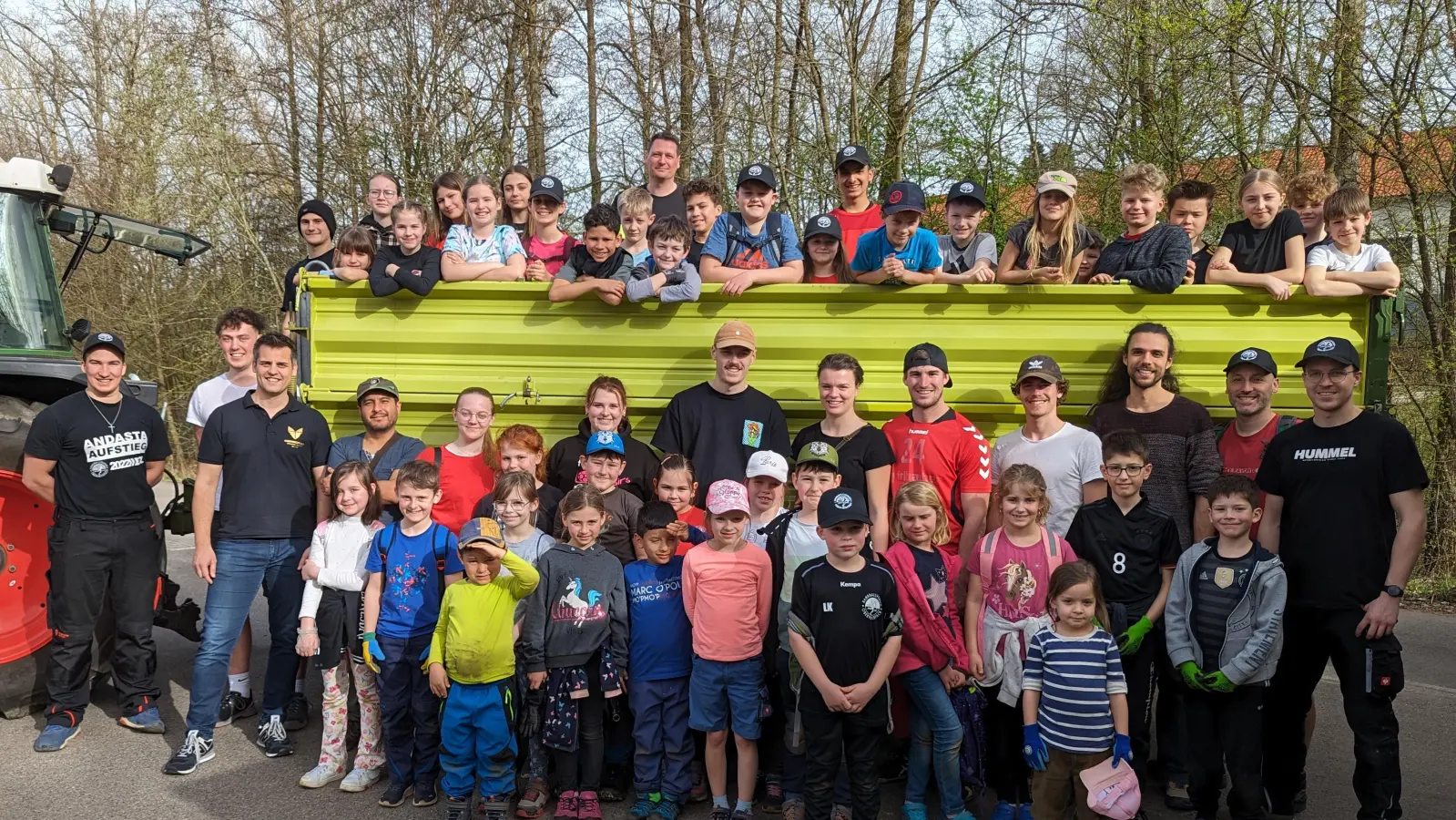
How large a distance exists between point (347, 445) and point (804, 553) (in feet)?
→ 7.65

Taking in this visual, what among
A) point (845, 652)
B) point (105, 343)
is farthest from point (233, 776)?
point (845, 652)

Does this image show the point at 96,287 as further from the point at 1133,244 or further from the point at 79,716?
the point at 1133,244

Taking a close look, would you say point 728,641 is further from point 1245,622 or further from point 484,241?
point 484,241

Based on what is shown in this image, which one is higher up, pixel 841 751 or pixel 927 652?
pixel 927 652

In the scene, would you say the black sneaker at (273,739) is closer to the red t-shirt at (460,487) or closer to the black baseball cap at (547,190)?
the red t-shirt at (460,487)

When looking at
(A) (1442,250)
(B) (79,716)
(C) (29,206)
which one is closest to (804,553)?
(B) (79,716)

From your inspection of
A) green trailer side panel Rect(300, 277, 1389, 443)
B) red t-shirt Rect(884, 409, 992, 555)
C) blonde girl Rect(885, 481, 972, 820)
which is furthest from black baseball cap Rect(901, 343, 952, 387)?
blonde girl Rect(885, 481, 972, 820)

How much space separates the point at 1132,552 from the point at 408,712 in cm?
305

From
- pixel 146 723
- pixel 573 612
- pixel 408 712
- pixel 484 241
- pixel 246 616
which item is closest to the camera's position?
pixel 573 612

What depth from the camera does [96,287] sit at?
15203 mm

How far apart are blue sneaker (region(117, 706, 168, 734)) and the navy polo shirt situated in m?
1.04

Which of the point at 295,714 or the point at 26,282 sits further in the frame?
the point at 26,282

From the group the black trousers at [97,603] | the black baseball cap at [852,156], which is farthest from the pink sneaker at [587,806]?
the black baseball cap at [852,156]

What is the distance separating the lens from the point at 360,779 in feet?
14.0
